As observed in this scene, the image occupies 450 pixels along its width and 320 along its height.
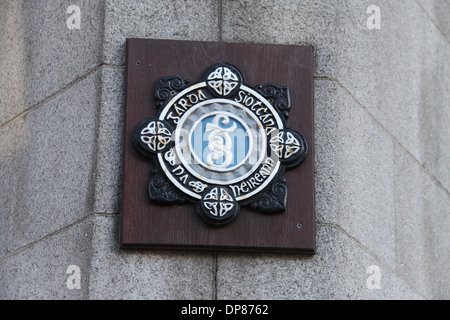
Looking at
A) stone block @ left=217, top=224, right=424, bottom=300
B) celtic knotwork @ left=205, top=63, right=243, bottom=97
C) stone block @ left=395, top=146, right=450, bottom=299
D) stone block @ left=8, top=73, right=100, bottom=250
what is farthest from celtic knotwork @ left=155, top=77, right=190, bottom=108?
stone block @ left=395, top=146, right=450, bottom=299

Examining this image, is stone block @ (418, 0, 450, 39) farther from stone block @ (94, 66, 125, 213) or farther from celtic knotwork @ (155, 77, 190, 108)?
stone block @ (94, 66, 125, 213)

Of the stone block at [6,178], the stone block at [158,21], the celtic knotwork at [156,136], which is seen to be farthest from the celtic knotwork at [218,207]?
the stone block at [6,178]

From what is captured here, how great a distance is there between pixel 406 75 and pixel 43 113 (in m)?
2.44

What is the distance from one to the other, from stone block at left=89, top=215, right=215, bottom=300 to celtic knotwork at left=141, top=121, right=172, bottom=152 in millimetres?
513

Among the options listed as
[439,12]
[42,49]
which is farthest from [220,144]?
[439,12]

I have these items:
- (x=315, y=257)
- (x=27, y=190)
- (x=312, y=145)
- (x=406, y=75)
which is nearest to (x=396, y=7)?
(x=406, y=75)

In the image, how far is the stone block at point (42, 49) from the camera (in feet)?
23.0

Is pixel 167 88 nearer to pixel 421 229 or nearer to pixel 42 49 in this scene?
pixel 42 49

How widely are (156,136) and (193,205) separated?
460 mm
